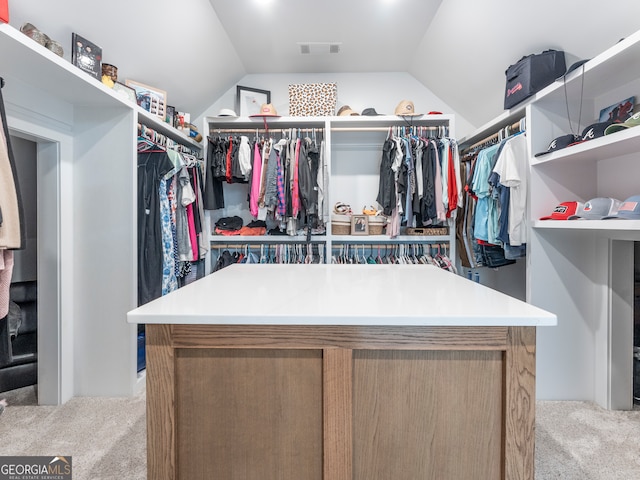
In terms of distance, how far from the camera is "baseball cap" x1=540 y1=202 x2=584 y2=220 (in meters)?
1.78

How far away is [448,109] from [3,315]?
3.52 meters

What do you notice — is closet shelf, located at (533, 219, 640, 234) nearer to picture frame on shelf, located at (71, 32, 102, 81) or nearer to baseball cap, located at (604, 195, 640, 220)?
baseball cap, located at (604, 195, 640, 220)

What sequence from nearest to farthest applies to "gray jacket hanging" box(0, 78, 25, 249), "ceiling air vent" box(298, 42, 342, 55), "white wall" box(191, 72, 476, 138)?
"gray jacket hanging" box(0, 78, 25, 249) → "ceiling air vent" box(298, 42, 342, 55) → "white wall" box(191, 72, 476, 138)

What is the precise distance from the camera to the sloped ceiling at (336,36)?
1760 millimetres

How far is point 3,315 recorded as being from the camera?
132 centimetres

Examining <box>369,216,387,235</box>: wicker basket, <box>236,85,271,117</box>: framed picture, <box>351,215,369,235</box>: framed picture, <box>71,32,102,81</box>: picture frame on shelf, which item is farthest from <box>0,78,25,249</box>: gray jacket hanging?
<box>369,216,387,235</box>: wicker basket

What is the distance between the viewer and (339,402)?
83 cm

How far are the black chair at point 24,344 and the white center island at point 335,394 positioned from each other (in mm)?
1859

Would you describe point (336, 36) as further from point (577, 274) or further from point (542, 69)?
point (577, 274)

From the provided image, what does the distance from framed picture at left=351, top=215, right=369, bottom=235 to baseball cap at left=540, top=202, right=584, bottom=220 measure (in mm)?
1381

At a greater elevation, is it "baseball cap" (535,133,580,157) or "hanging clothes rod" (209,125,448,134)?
"hanging clothes rod" (209,125,448,134)

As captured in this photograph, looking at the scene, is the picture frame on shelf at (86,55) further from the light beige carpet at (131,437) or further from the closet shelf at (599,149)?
the closet shelf at (599,149)

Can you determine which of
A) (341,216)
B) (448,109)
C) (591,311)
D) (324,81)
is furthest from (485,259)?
(324,81)

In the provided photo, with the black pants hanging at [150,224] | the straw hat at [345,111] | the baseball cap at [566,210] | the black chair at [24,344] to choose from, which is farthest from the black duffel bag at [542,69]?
the black chair at [24,344]
